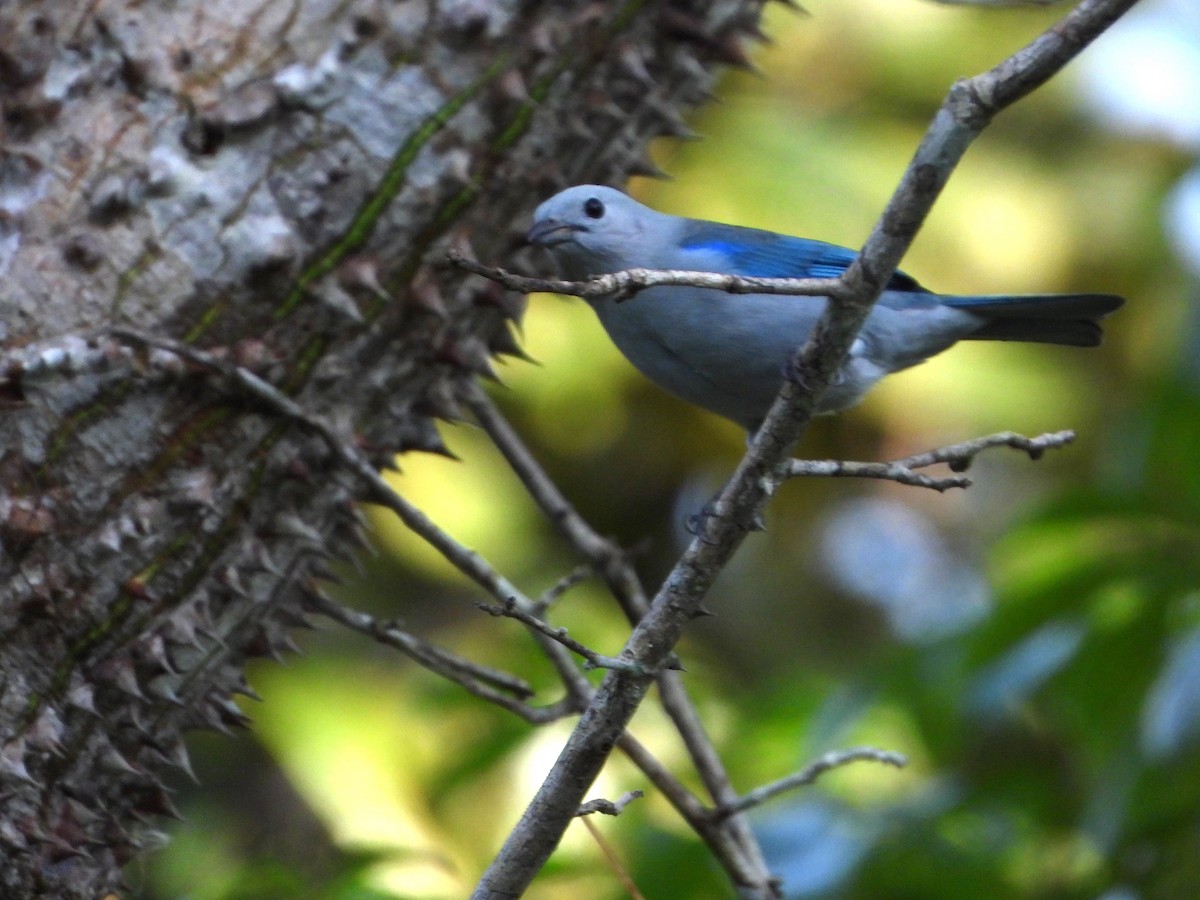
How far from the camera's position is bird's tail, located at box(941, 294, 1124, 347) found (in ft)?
11.5

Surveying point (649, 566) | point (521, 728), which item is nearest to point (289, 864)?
point (521, 728)

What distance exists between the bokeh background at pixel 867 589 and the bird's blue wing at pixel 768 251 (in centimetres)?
45

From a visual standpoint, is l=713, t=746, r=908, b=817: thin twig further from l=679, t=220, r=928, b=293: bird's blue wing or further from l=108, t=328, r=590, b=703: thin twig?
l=679, t=220, r=928, b=293: bird's blue wing

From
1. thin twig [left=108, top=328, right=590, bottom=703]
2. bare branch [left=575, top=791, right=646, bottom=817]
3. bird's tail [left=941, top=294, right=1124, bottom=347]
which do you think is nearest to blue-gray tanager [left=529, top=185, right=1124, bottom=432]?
bird's tail [left=941, top=294, right=1124, bottom=347]

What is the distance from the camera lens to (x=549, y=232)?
132 inches

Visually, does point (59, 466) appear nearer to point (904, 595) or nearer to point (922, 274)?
point (922, 274)

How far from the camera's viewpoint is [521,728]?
13.7 feet

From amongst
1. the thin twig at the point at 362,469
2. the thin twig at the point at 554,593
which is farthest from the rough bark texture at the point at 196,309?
the thin twig at the point at 554,593

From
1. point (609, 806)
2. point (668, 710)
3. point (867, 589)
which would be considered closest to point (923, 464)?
point (609, 806)

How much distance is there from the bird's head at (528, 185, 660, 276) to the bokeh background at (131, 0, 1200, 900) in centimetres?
53

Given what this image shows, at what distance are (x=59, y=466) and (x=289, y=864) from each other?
146 cm

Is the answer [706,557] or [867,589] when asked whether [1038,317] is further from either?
[867,589]

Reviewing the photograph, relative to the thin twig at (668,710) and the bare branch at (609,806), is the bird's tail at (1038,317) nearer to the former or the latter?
the thin twig at (668,710)

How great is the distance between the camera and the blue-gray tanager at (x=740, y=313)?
3.24m
